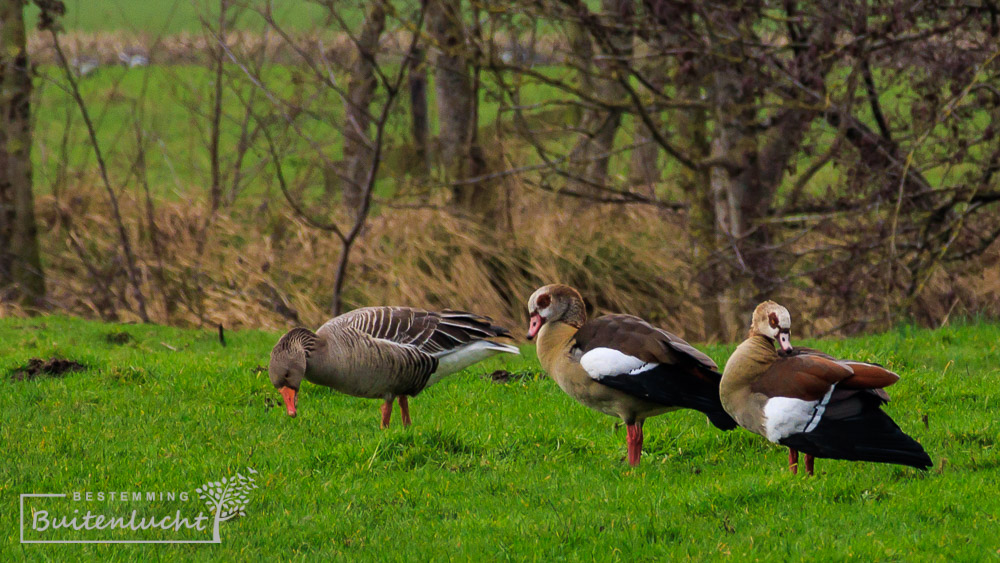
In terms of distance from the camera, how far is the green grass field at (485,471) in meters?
5.07

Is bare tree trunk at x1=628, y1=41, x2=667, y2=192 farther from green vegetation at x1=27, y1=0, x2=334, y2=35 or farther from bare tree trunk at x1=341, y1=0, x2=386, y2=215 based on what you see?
green vegetation at x1=27, y1=0, x2=334, y2=35

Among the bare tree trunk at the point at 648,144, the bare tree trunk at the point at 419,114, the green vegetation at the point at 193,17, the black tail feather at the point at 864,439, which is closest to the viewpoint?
the black tail feather at the point at 864,439

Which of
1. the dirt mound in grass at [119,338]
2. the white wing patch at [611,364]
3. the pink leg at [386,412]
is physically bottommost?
the dirt mound in grass at [119,338]

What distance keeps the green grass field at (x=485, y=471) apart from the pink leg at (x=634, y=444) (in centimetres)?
13

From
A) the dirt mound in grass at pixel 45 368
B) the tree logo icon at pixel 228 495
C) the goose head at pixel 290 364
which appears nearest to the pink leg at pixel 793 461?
the tree logo icon at pixel 228 495

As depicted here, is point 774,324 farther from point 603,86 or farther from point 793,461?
point 603,86

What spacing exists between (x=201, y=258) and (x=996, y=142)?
1064cm

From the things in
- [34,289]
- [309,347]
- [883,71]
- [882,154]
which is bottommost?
[34,289]

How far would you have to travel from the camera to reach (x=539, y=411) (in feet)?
25.9

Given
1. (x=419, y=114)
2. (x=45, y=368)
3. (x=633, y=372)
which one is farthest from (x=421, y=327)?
(x=419, y=114)

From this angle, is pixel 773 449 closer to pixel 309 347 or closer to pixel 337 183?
pixel 309 347

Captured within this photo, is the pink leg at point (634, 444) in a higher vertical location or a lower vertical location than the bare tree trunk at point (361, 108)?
lower

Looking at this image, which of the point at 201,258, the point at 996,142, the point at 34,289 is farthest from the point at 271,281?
the point at 996,142

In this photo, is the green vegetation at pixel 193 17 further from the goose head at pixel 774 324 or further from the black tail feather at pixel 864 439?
the black tail feather at pixel 864 439
